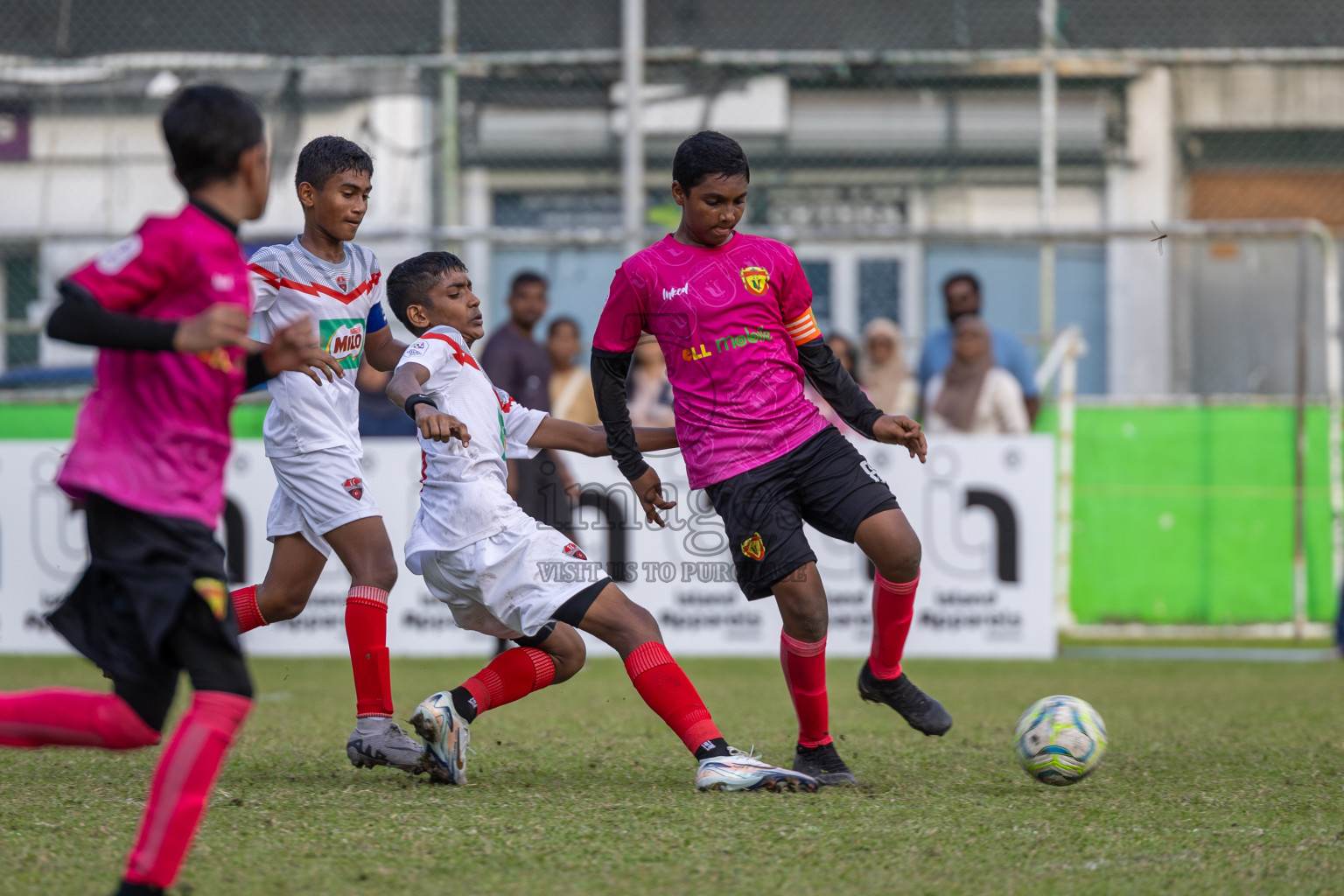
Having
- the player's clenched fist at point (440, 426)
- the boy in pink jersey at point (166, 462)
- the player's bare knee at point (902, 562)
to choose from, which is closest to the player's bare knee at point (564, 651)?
the player's clenched fist at point (440, 426)

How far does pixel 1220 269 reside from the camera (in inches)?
430

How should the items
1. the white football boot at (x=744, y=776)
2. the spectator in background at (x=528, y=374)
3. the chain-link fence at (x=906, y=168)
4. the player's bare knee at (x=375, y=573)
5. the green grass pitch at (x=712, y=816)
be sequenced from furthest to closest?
the chain-link fence at (x=906, y=168), the spectator in background at (x=528, y=374), the player's bare knee at (x=375, y=573), the white football boot at (x=744, y=776), the green grass pitch at (x=712, y=816)

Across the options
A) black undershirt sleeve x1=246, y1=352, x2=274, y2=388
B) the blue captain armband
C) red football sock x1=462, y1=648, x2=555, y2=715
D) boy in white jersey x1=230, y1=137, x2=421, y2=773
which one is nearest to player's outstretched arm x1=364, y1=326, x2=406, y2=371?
the blue captain armband

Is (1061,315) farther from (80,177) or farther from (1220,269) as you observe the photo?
(80,177)

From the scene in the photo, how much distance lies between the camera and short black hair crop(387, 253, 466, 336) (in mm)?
4922

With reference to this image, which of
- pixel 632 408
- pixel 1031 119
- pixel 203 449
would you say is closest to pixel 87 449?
pixel 203 449

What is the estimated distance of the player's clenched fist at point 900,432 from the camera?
4660 millimetres

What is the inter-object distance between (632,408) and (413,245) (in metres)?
2.08

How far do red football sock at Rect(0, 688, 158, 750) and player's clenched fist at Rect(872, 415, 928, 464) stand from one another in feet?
7.60

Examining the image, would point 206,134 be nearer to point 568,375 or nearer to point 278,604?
point 278,604

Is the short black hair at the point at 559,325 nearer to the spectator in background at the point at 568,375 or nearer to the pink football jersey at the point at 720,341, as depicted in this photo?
the spectator in background at the point at 568,375

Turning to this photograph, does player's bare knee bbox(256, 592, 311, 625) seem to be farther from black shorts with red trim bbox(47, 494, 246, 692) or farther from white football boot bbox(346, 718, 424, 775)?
black shorts with red trim bbox(47, 494, 246, 692)

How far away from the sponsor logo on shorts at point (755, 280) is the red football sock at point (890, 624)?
998mm

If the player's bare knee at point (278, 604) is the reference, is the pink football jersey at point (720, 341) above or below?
above
